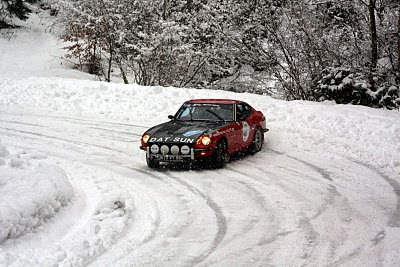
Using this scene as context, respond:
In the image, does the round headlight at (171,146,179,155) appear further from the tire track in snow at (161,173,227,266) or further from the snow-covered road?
the tire track in snow at (161,173,227,266)

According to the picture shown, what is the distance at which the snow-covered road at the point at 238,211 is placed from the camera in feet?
16.2

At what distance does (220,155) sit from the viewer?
9180 millimetres

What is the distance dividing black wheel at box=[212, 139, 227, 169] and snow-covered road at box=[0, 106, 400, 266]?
22cm

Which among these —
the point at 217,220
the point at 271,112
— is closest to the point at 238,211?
the point at 217,220

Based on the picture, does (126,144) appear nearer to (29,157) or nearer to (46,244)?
(29,157)

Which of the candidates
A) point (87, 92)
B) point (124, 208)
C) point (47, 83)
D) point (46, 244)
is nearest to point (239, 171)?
point (124, 208)

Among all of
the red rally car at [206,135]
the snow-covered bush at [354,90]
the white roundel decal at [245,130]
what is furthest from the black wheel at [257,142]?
the snow-covered bush at [354,90]

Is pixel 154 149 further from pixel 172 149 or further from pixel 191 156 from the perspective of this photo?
pixel 191 156

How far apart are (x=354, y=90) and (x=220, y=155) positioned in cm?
887

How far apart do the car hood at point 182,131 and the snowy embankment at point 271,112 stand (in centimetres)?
242

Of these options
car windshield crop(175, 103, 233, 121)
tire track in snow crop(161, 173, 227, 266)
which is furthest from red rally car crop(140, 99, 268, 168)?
tire track in snow crop(161, 173, 227, 266)

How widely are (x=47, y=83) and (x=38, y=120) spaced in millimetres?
4612

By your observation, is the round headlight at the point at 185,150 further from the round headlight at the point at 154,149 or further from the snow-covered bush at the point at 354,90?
the snow-covered bush at the point at 354,90

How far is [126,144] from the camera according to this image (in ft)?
38.1
